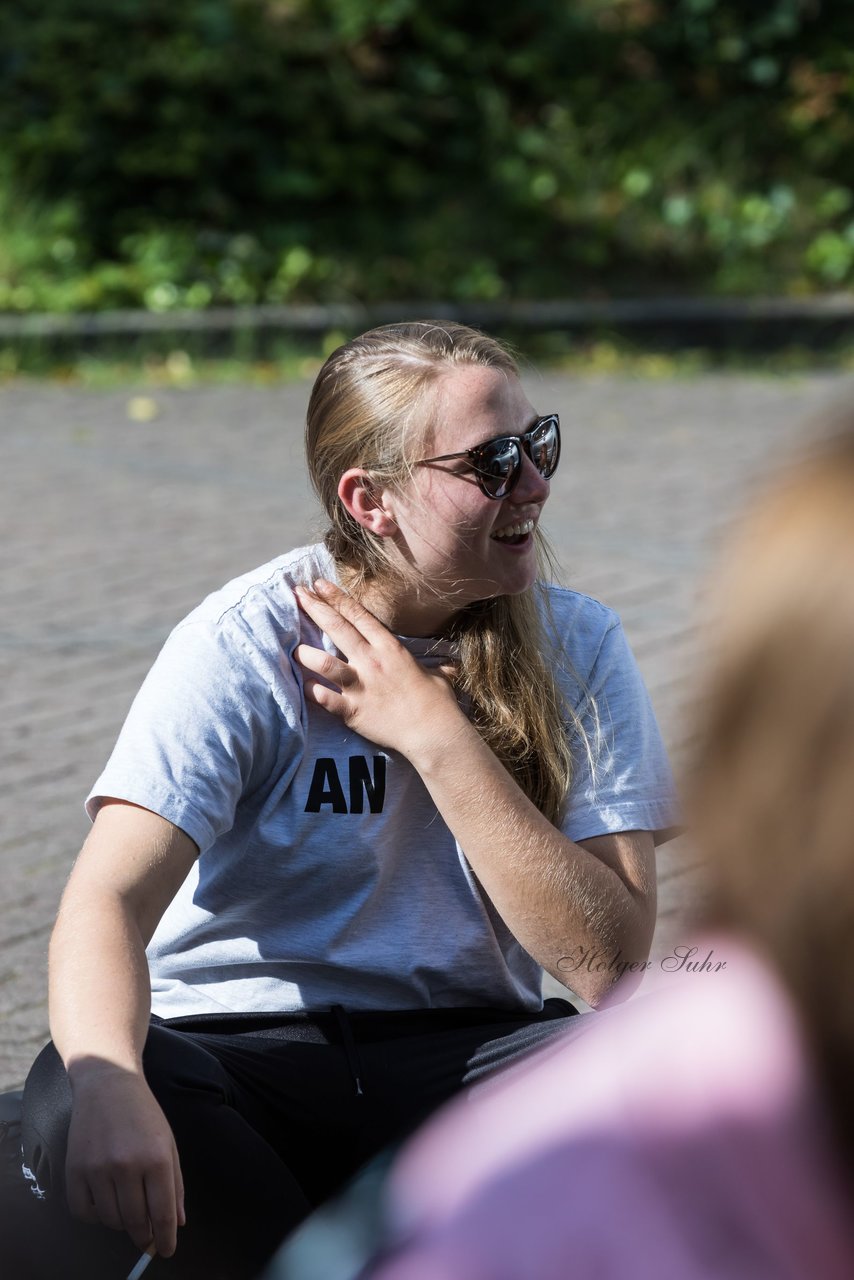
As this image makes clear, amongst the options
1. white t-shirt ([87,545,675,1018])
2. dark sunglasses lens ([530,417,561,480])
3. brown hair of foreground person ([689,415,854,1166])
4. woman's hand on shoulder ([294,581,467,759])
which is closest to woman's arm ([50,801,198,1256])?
white t-shirt ([87,545,675,1018])

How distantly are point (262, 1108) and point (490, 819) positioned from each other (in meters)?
0.47

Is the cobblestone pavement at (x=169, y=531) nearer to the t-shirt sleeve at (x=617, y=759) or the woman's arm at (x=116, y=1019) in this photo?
the t-shirt sleeve at (x=617, y=759)

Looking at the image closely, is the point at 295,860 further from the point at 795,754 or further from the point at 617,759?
the point at 795,754

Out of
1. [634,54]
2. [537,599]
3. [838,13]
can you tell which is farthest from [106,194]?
[537,599]

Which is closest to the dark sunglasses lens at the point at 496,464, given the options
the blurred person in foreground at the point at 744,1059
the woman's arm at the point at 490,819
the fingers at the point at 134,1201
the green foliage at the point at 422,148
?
the woman's arm at the point at 490,819

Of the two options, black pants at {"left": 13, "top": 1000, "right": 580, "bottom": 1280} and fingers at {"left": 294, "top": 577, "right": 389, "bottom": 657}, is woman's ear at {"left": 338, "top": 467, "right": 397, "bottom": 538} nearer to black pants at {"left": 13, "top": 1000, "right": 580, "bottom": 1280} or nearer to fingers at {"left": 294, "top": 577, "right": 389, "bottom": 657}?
fingers at {"left": 294, "top": 577, "right": 389, "bottom": 657}

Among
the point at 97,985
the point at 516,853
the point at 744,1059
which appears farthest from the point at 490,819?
the point at 744,1059

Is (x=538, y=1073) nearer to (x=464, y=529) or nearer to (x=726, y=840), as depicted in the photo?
(x=726, y=840)

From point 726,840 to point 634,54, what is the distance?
1207 centimetres

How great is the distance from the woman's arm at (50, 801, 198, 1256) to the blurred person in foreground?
0.84 m

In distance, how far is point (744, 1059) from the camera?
3.38 ft

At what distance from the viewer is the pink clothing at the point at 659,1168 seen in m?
0.98

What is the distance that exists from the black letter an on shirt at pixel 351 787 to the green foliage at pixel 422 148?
28.2 ft

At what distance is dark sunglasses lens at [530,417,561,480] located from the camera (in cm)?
246
